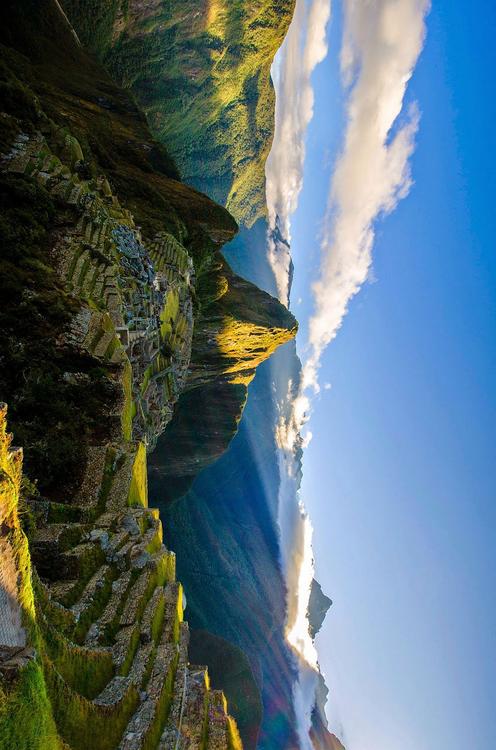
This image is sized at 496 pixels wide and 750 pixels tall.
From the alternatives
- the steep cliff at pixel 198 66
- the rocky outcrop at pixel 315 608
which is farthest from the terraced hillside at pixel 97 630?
the rocky outcrop at pixel 315 608

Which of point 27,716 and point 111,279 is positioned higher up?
point 111,279

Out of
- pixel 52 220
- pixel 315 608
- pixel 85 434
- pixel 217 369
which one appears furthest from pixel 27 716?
pixel 315 608

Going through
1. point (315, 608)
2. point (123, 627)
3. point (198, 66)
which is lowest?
point (315, 608)

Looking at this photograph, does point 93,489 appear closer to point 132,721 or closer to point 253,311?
point 132,721

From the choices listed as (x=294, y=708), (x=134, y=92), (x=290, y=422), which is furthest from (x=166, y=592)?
(x=290, y=422)

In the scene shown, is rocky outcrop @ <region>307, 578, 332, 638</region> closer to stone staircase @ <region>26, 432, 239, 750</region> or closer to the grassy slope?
the grassy slope

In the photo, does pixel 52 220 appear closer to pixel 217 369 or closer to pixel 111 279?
pixel 111 279

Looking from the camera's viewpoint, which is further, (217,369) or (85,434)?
(217,369)

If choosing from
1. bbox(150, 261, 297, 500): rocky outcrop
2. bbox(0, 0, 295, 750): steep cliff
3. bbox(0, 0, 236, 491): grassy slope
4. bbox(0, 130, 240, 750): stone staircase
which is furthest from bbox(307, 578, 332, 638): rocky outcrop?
bbox(0, 130, 240, 750): stone staircase
